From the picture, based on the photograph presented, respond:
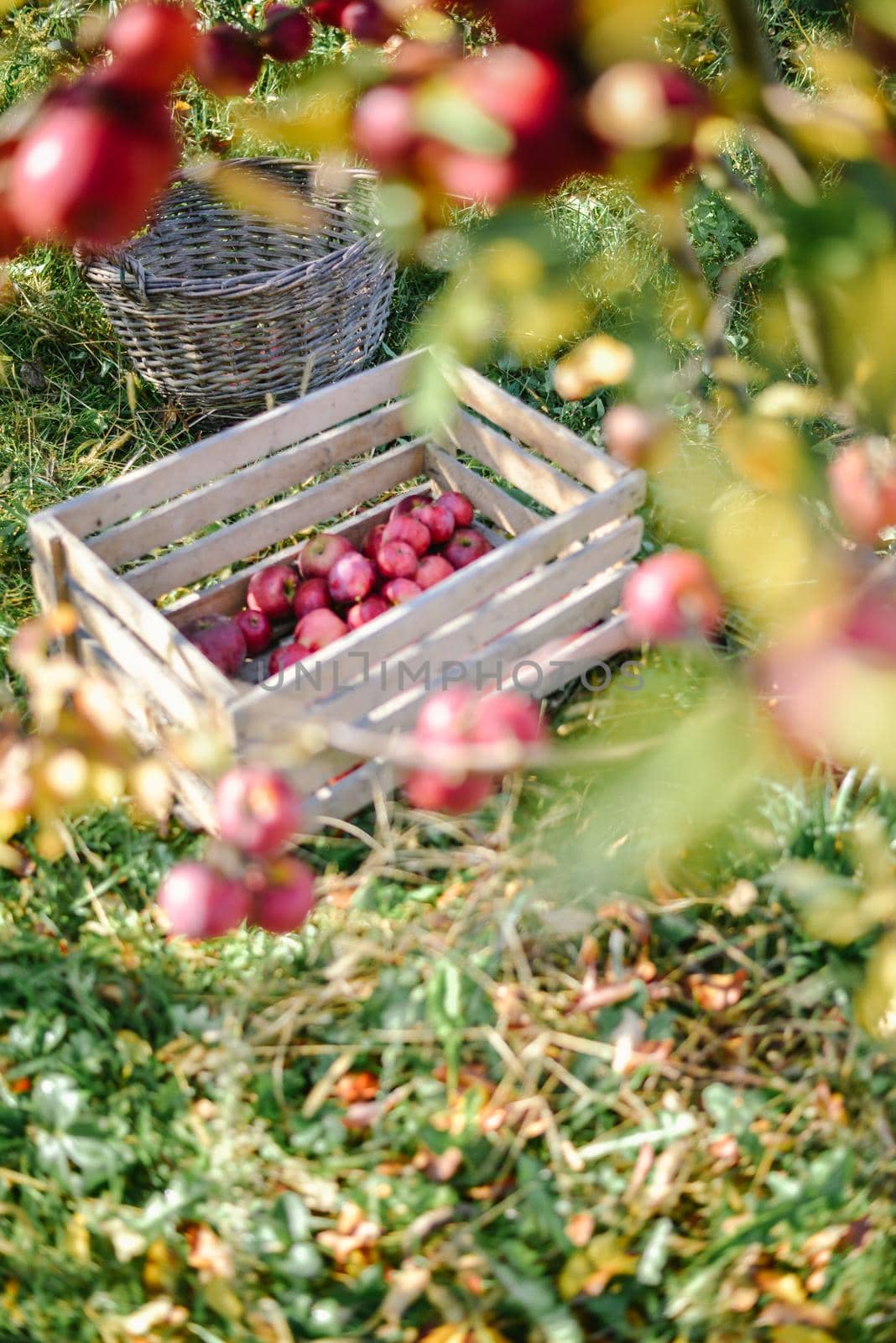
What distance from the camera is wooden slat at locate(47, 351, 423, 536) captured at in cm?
199

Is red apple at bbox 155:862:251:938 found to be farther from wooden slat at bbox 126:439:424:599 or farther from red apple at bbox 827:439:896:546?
wooden slat at bbox 126:439:424:599

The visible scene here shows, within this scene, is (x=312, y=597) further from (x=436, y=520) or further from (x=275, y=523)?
(x=436, y=520)

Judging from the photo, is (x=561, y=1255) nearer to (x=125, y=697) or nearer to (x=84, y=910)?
(x=84, y=910)

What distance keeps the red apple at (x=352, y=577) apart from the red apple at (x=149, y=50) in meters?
1.66

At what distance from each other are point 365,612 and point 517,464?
0.41 m

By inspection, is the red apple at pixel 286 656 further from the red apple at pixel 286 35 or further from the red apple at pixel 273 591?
the red apple at pixel 286 35

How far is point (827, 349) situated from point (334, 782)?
1456 mm

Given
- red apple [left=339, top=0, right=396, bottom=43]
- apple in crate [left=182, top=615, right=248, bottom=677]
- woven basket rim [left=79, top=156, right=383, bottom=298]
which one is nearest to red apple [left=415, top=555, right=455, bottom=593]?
apple in crate [left=182, top=615, right=248, bottom=677]

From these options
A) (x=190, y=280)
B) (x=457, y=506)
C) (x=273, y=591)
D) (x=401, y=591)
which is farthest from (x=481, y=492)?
(x=190, y=280)

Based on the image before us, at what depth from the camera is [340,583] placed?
2.18 m

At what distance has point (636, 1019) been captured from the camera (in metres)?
1.61

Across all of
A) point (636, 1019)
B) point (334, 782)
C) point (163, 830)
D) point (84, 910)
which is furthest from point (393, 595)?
point (636, 1019)

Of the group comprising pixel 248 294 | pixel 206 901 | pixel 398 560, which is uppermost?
pixel 206 901

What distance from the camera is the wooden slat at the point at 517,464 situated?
83.2 inches
